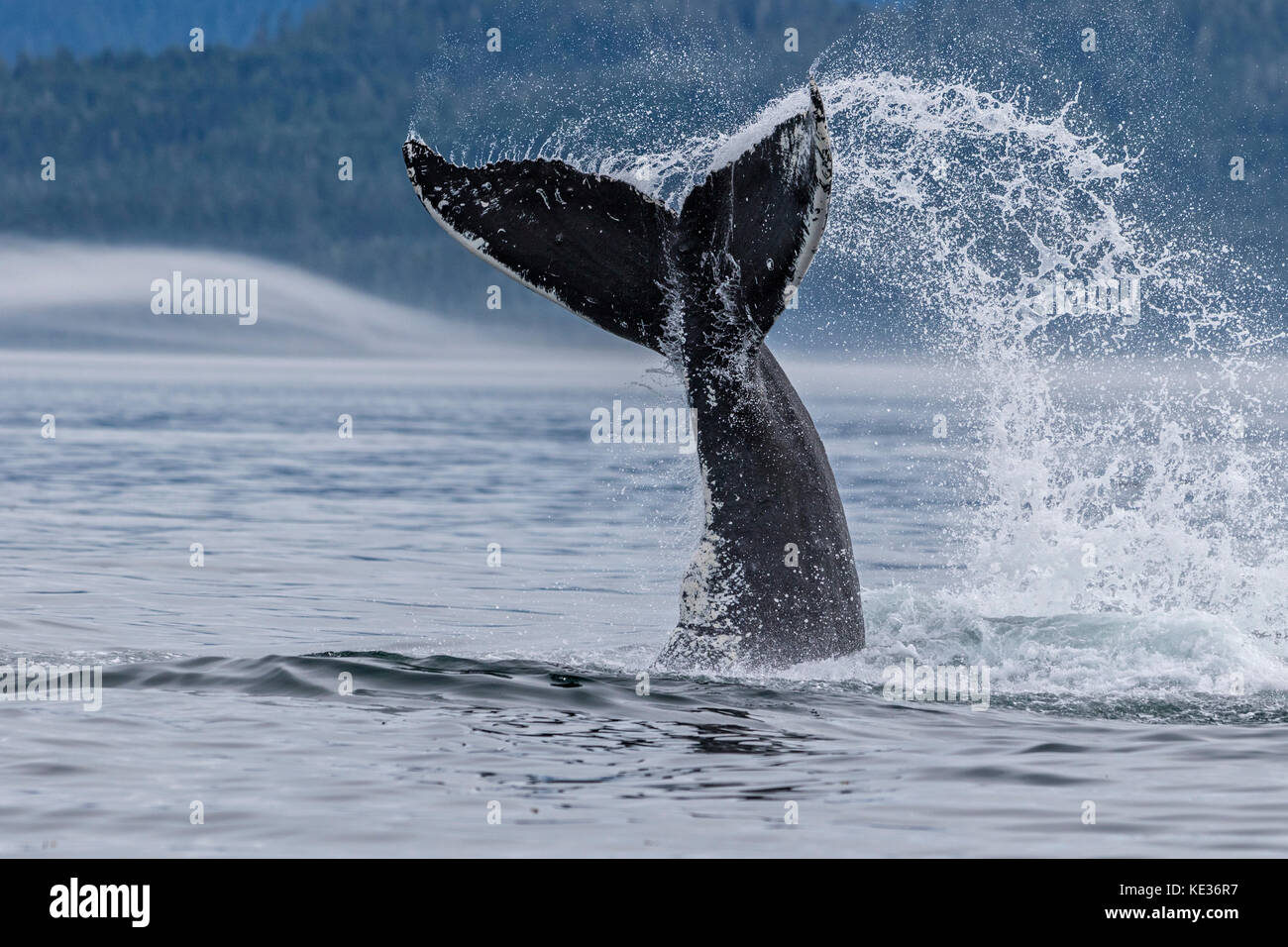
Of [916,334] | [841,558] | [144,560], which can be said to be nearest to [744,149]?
[841,558]

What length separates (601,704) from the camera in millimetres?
10000

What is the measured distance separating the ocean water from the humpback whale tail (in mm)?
297

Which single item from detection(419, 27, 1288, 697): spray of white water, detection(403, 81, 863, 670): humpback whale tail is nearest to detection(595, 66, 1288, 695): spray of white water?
detection(419, 27, 1288, 697): spray of white water

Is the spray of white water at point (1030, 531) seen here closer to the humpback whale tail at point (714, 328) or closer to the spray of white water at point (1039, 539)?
the spray of white water at point (1039, 539)

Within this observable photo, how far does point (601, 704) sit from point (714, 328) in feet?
7.17

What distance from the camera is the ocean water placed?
754 centimetres

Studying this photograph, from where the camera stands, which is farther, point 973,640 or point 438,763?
point 973,640

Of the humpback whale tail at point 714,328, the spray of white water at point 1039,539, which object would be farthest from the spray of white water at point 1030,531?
the humpback whale tail at point 714,328

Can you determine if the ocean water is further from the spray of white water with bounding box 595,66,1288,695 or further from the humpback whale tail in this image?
the humpback whale tail

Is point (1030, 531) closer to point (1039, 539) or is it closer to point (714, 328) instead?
point (1039, 539)

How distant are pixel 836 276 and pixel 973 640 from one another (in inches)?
5626

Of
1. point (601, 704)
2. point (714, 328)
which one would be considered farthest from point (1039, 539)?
point (601, 704)

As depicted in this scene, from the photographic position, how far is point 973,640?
11.9 metres
